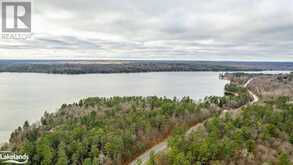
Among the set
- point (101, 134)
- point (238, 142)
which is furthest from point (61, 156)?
point (238, 142)

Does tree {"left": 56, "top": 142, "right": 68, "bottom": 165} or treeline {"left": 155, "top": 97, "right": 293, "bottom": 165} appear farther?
treeline {"left": 155, "top": 97, "right": 293, "bottom": 165}

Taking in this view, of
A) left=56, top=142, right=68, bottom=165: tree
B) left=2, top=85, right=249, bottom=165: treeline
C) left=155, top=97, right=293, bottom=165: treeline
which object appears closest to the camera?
left=56, top=142, right=68, bottom=165: tree

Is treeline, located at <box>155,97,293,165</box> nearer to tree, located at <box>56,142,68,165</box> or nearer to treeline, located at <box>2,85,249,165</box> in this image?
treeline, located at <box>2,85,249,165</box>

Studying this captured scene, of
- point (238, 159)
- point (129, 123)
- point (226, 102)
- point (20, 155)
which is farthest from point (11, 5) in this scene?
point (226, 102)

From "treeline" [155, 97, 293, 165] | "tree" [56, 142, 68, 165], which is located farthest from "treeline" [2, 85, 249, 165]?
"treeline" [155, 97, 293, 165]

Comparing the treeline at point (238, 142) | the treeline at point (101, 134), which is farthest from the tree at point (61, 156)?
the treeline at point (238, 142)

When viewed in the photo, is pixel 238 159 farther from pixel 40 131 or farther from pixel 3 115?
pixel 3 115
